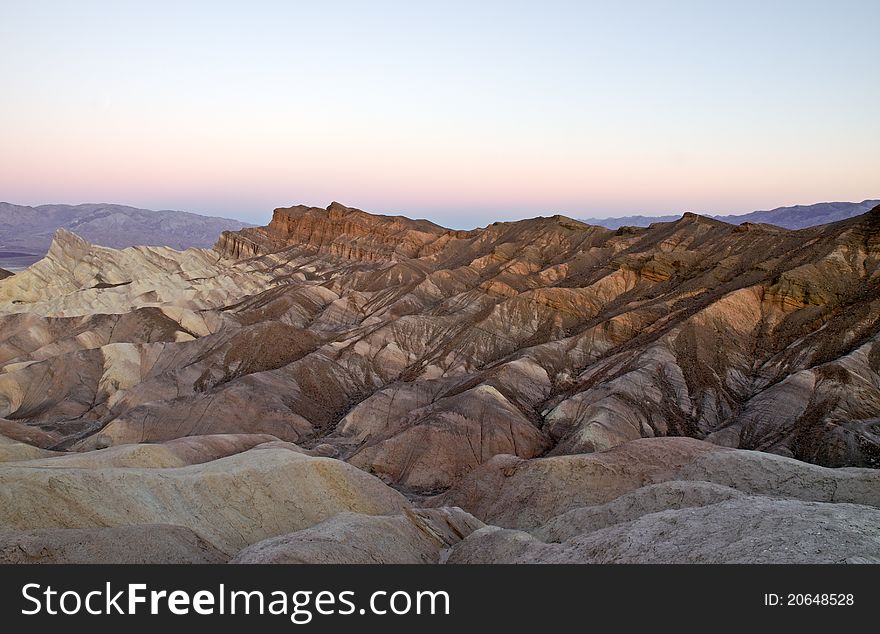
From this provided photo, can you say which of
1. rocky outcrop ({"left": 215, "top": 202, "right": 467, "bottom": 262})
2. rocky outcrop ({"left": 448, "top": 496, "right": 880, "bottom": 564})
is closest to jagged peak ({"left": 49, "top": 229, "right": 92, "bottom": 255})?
rocky outcrop ({"left": 215, "top": 202, "right": 467, "bottom": 262})

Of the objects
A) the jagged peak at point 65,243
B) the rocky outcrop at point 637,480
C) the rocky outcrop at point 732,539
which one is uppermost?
the jagged peak at point 65,243

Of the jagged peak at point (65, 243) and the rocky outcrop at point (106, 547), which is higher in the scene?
the jagged peak at point (65, 243)

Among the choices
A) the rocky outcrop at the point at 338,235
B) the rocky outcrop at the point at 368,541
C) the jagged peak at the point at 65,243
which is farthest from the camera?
the rocky outcrop at the point at 338,235

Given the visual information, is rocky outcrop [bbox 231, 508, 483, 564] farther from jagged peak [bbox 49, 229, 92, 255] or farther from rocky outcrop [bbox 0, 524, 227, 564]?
jagged peak [bbox 49, 229, 92, 255]

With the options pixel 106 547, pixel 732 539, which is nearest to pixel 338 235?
pixel 106 547

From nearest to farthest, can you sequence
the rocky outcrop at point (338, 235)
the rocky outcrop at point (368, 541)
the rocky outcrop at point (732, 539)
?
the rocky outcrop at point (732, 539) → the rocky outcrop at point (368, 541) → the rocky outcrop at point (338, 235)

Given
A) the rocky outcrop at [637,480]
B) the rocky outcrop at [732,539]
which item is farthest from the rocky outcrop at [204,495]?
the rocky outcrop at [732,539]

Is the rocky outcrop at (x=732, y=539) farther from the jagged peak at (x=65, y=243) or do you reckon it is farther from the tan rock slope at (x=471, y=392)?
the jagged peak at (x=65, y=243)

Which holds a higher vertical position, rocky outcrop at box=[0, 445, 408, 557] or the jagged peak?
the jagged peak

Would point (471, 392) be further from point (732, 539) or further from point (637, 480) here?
point (732, 539)
